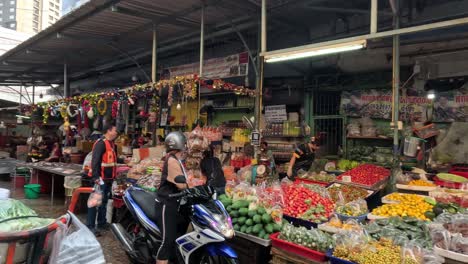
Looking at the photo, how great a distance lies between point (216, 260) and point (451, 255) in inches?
90.2

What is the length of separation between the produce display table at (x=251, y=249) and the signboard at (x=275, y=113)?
5316 millimetres

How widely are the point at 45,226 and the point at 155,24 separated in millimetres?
6279

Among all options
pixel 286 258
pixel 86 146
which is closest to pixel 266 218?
pixel 286 258

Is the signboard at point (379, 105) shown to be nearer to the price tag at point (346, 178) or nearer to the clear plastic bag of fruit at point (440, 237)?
the price tag at point (346, 178)

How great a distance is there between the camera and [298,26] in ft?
27.8

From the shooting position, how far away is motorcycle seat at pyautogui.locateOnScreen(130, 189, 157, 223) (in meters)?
4.12

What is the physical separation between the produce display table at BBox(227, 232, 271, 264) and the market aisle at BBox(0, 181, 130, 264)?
1830 millimetres

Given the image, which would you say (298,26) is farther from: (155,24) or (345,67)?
(155,24)

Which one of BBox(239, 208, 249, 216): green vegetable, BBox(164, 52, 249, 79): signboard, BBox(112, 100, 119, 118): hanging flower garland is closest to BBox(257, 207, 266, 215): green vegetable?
BBox(239, 208, 249, 216): green vegetable

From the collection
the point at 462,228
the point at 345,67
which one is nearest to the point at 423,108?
the point at 345,67

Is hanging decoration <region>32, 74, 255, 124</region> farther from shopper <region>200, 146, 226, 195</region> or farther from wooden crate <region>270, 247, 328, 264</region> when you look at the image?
wooden crate <region>270, 247, 328, 264</region>

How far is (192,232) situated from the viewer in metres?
3.59

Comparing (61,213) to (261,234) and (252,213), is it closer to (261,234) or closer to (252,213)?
(252,213)

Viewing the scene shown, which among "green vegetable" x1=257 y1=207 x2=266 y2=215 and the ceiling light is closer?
"green vegetable" x1=257 y1=207 x2=266 y2=215
